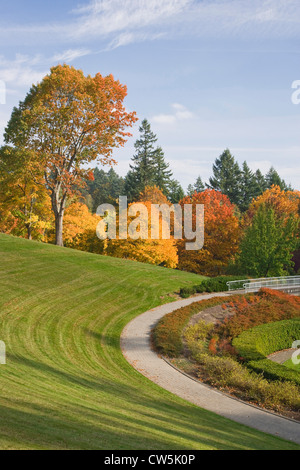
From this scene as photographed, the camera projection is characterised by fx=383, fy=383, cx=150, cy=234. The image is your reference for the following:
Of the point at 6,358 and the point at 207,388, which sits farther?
the point at 207,388

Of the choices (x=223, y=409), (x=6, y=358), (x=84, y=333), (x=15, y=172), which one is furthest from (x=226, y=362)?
(x=15, y=172)

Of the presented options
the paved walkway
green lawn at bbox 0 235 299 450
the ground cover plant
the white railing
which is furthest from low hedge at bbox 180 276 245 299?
the paved walkway

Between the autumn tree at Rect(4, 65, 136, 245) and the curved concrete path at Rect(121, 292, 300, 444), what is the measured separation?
62.9 ft

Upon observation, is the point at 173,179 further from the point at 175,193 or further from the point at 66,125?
the point at 66,125

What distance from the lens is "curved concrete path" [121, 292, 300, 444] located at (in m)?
11.4

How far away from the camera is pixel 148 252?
133ft

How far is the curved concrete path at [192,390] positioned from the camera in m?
11.4

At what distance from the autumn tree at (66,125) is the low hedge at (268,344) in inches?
816

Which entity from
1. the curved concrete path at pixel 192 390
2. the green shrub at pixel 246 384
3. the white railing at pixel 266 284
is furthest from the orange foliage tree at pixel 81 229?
the green shrub at pixel 246 384

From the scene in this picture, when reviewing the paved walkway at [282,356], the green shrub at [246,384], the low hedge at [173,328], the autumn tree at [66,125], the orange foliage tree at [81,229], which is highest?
the autumn tree at [66,125]

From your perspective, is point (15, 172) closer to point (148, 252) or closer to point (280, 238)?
point (148, 252)

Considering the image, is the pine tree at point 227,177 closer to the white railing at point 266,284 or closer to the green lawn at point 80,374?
the white railing at point 266,284

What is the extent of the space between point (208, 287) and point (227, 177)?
181 ft

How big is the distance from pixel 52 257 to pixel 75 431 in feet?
72.3
